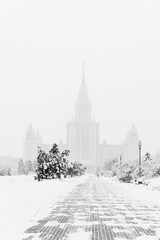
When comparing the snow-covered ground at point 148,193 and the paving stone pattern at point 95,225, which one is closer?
the paving stone pattern at point 95,225

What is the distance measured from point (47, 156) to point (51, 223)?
4666 cm

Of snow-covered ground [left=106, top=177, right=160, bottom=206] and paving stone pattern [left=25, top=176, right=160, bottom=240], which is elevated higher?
paving stone pattern [left=25, top=176, right=160, bottom=240]

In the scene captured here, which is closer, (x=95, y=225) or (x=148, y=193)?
(x=95, y=225)

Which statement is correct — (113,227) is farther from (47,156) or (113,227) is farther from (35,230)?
(47,156)

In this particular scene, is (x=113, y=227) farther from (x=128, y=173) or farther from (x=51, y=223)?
(x=128, y=173)

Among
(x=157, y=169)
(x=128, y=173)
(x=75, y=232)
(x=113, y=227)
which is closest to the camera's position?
(x=75, y=232)

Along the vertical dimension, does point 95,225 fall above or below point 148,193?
above

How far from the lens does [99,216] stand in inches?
558

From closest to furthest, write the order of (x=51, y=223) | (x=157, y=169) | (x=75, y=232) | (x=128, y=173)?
(x=75, y=232)
(x=51, y=223)
(x=157, y=169)
(x=128, y=173)

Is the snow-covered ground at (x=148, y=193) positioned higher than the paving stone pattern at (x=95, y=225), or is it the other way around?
the paving stone pattern at (x=95, y=225)

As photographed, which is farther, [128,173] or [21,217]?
[128,173]

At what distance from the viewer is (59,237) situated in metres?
9.99

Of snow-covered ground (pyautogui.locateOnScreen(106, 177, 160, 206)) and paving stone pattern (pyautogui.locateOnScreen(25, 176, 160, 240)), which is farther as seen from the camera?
snow-covered ground (pyautogui.locateOnScreen(106, 177, 160, 206))

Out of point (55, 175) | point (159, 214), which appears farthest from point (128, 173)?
point (159, 214)
